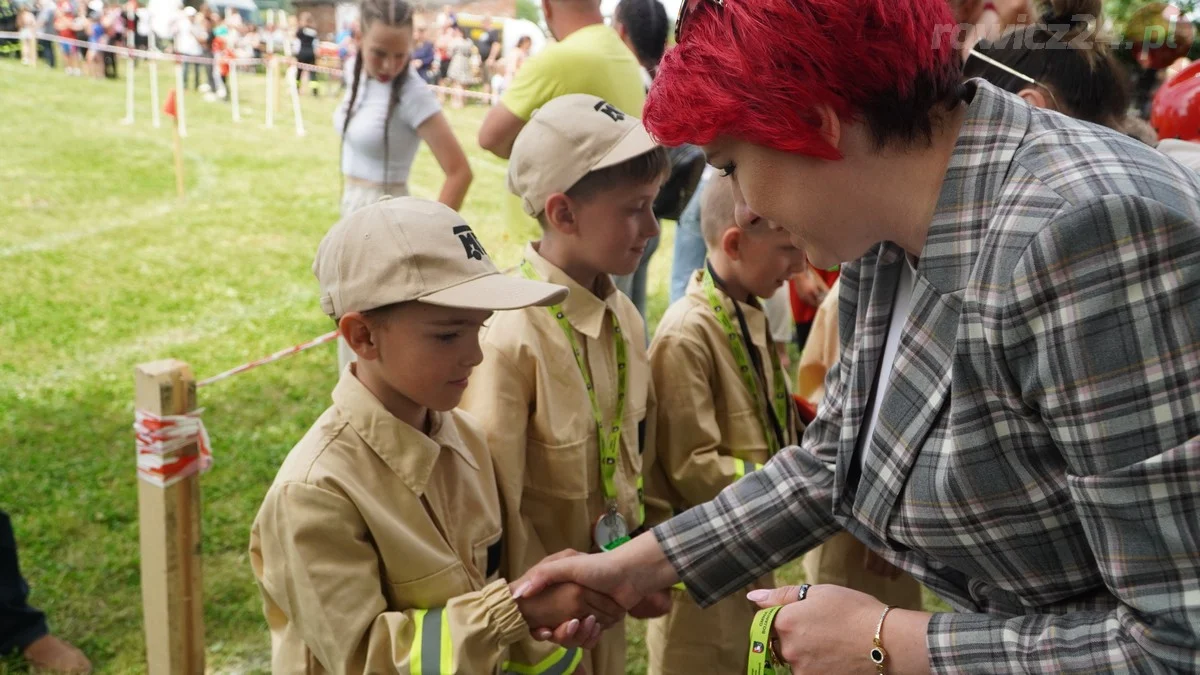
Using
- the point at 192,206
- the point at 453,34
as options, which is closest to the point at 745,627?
the point at 192,206

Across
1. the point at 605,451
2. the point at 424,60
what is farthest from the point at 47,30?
the point at 605,451

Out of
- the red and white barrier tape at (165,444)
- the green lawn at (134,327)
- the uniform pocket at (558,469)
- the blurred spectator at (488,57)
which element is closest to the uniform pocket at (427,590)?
the uniform pocket at (558,469)

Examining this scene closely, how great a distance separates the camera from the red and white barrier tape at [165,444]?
8.29 feet

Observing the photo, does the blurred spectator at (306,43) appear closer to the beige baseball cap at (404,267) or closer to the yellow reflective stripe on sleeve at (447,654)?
the beige baseball cap at (404,267)

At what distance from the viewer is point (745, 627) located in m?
3.14

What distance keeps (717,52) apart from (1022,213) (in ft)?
1.52

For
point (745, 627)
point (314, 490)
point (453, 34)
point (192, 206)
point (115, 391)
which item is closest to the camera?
point (314, 490)

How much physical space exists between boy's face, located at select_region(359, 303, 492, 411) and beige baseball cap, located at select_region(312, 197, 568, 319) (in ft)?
0.20

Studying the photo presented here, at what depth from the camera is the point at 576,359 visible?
8.76 ft

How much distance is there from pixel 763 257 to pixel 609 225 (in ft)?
1.98

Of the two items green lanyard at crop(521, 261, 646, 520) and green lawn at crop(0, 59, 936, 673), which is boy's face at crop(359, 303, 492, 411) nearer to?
green lanyard at crop(521, 261, 646, 520)

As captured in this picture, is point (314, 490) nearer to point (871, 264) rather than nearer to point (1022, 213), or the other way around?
point (871, 264)

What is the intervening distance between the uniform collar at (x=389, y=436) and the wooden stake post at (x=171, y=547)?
2.08 ft

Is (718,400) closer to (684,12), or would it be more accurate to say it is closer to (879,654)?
(879,654)
